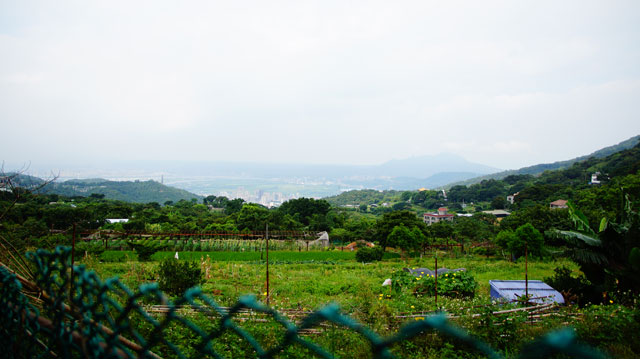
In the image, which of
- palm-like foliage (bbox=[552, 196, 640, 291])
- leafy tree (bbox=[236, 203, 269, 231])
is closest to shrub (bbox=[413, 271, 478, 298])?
palm-like foliage (bbox=[552, 196, 640, 291])

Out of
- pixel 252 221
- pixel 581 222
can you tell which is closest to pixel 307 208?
pixel 252 221

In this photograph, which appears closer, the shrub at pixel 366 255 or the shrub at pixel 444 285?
the shrub at pixel 444 285

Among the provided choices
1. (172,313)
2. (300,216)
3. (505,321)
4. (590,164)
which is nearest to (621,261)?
(505,321)

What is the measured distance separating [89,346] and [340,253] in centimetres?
1766

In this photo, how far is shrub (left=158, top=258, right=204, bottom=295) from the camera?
23.0 ft

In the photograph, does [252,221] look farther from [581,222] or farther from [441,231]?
[581,222]

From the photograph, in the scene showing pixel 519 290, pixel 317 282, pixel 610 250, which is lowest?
pixel 317 282

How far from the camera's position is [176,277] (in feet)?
23.0

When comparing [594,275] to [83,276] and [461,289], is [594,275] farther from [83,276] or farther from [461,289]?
[83,276]

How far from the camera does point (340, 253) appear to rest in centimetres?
1830

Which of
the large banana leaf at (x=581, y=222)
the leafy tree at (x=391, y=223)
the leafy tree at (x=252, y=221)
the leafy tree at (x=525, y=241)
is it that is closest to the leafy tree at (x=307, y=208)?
the leafy tree at (x=252, y=221)

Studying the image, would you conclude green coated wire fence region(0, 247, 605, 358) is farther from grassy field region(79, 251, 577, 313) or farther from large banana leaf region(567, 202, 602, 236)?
large banana leaf region(567, 202, 602, 236)

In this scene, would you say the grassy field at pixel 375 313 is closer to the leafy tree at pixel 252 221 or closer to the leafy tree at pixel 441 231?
the leafy tree at pixel 441 231

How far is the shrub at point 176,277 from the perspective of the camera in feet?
23.0
